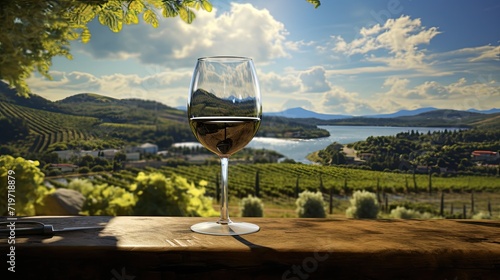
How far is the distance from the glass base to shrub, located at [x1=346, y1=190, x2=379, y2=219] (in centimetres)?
641

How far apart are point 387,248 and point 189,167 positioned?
Answer: 798 centimetres

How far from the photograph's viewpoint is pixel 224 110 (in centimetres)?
94

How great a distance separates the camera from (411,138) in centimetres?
606

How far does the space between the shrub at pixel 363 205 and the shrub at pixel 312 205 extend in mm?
458

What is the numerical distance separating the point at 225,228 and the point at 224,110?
225 mm

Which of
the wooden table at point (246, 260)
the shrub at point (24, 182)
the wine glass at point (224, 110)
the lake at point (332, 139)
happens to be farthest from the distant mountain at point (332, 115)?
the wooden table at point (246, 260)

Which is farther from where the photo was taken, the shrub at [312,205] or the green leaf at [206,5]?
the shrub at [312,205]

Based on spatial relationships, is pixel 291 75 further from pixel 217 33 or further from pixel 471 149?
pixel 471 149

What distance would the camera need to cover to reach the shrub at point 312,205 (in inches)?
294

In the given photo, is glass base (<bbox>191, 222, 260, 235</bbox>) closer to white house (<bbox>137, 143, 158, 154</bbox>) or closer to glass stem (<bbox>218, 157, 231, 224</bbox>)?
glass stem (<bbox>218, 157, 231, 224</bbox>)

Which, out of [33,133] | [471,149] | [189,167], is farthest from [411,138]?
[33,133]

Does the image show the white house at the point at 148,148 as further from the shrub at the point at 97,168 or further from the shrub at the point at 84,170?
the shrub at the point at 84,170

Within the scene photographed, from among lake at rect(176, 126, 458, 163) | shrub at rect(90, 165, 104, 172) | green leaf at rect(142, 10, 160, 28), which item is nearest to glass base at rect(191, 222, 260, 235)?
green leaf at rect(142, 10, 160, 28)

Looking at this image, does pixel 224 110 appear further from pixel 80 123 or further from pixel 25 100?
pixel 80 123
